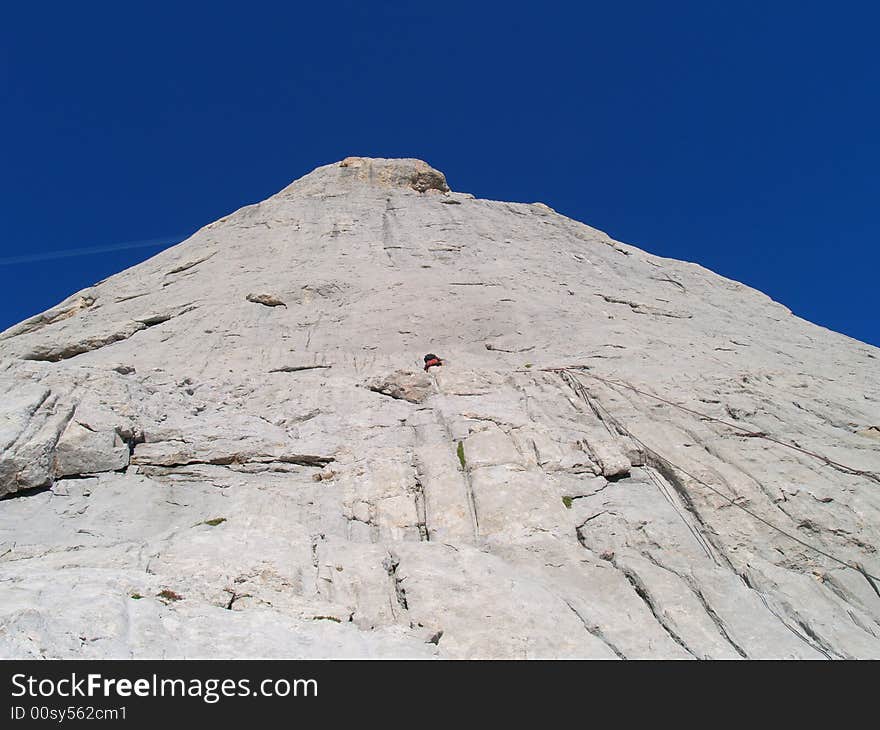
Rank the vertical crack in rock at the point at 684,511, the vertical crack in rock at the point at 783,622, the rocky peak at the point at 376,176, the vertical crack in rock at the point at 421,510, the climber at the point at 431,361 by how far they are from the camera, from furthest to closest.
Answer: the rocky peak at the point at 376,176
the climber at the point at 431,361
the vertical crack in rock at the point at 684,511
the vertical crack in rock at the point at 421,510
the vertical crack in rock at the point at 783,622

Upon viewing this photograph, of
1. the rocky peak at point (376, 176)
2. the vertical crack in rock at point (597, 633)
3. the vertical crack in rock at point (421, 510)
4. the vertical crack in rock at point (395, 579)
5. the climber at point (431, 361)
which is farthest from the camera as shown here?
the rocky peak at point (376, 176)

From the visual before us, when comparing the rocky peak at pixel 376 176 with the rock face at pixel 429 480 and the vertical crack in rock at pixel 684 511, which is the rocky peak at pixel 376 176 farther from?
the vertical crack in rock at pixel 684 511

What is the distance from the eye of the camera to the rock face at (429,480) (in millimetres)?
9914

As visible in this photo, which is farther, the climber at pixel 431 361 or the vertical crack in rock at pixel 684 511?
the climber at pixel 431 361

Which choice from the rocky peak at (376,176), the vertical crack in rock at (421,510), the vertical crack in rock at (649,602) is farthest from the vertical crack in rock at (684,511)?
the rocky peak at (376,176)

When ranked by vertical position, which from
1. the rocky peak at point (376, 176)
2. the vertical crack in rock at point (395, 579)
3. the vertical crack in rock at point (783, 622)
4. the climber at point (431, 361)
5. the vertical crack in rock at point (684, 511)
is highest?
the rocky peak at point (376, 176)

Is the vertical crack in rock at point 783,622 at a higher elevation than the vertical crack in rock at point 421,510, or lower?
lower

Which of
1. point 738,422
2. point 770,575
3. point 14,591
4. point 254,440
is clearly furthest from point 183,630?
point 738,422

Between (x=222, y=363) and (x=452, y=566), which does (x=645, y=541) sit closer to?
(x=452, y=566)

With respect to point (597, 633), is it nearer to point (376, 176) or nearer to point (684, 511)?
point (684, 511)

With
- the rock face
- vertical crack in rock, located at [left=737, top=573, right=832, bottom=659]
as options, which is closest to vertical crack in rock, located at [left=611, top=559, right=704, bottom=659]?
the rock face

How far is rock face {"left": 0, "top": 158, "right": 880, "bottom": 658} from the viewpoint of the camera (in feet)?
32.5

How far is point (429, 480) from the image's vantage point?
1472cm

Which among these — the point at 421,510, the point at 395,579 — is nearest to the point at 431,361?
the point at 421,510
